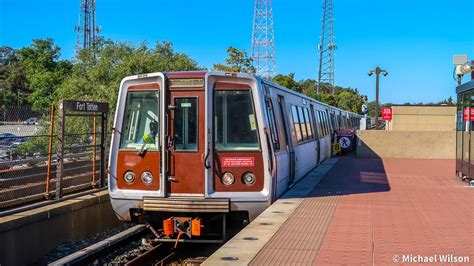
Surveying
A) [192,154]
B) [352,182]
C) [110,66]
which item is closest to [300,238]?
[192,154]

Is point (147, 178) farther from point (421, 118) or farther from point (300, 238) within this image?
point (421, 118)

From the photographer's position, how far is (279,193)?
9.44m

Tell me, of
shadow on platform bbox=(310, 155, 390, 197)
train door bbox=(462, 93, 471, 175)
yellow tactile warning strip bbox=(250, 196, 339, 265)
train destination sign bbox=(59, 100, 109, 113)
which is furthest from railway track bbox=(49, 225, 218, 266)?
train door bbox=(462, 93, 471, 175)

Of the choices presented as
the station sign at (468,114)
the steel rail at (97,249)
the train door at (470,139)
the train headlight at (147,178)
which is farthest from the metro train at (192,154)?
the station sign at (468,114)

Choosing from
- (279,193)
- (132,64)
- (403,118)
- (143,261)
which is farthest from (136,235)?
(403,118)

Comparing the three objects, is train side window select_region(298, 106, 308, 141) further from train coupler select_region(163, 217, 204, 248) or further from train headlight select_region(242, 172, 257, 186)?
train coupler select_region(163, 217, 204, 248)

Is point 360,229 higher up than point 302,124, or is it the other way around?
point 302,124

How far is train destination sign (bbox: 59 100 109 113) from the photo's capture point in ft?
31.5

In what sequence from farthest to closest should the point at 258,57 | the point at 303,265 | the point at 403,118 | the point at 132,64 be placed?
the point at 258,57 < the point at 403,118 < the point at 132,64 < the point at 303,265

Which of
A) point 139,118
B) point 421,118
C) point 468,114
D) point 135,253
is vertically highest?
point 421,118

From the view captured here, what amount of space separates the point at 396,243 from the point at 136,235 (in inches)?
A: 202

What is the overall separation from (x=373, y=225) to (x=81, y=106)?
5877 mm

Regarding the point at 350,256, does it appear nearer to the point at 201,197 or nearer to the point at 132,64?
the point at 201,197

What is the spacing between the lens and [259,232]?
6.85 m
